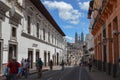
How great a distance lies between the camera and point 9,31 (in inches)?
1109

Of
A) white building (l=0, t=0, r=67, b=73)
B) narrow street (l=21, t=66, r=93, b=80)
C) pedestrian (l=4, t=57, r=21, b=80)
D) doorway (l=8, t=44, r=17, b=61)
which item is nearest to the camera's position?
pedestrian (l=4, t=57, r=21, b=80)

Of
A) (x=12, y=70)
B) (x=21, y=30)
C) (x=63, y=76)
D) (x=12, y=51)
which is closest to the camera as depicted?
(x=12, y=70)

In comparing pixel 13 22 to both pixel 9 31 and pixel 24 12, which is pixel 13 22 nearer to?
pixel 9 31

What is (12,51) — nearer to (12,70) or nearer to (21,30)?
(21,30)

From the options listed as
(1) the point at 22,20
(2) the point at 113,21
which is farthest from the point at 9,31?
(2) the point at 113,21

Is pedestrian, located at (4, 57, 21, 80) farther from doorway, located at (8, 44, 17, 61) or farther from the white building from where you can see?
doorway, located at (8, 44, 17, 61)

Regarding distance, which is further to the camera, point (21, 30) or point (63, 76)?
point (21, 30)

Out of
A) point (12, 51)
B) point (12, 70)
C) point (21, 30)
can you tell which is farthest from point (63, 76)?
point (12, 70)

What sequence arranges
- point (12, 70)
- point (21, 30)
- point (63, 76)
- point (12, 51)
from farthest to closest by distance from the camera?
point (21, 30) < point (12, 51) < point (63, 76) < point (12, 70)

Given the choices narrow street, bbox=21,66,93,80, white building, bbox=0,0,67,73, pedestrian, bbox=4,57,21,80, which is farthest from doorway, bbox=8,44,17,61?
pedestrian, bbox=4,57,21,80

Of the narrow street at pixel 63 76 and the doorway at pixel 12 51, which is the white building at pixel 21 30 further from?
the narrow street at pixel 63 76

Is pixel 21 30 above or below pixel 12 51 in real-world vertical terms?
above

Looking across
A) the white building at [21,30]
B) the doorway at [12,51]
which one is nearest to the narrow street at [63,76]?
the doorway at [12,51]

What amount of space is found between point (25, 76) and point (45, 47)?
90.5 ft
